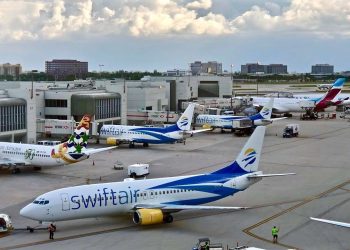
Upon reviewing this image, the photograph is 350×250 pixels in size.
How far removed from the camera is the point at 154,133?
261ft

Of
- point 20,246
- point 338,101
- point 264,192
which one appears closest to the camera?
point 20,246

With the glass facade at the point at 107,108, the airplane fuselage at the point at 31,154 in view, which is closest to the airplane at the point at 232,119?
the glass facade at the point at 107,108

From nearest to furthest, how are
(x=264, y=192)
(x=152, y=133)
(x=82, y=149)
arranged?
(x=264, y=192) < (x=82, y=149) < (x=152, y=133)

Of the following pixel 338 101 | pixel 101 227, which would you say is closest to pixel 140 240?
pixel 101 227

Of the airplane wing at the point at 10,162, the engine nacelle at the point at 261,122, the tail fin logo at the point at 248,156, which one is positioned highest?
the tail fin logo at the point at 248,156

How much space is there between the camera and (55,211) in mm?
37281

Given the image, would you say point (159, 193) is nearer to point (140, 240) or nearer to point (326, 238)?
point (140, 240)

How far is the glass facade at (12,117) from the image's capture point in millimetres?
74125

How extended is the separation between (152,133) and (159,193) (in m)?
39.4

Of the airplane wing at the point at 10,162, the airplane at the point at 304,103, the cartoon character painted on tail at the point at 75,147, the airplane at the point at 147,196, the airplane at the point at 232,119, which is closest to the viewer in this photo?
the airplane at the point at 147,196

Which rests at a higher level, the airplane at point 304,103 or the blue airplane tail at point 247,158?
the airplane at point 304,103

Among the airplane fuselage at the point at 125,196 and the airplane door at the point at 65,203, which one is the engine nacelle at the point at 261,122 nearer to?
the airplane fuselage at the point at 125,196

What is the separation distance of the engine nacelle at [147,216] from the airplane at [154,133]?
40112 millimetres

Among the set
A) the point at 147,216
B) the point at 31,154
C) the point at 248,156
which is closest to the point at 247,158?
the point at 248,156
